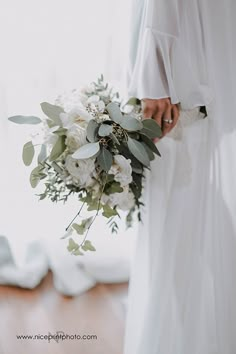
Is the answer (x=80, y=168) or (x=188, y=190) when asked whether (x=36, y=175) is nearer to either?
(x=80, y=168)

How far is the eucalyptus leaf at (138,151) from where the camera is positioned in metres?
0.86

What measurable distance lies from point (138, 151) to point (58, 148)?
0.58 ft

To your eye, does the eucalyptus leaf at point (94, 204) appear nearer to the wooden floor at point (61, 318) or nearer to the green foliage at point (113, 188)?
the green foliage at point (113, 188)

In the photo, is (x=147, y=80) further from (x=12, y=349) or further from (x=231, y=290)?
(x=12, y=349)

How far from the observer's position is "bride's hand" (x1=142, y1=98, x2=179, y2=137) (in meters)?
0.92

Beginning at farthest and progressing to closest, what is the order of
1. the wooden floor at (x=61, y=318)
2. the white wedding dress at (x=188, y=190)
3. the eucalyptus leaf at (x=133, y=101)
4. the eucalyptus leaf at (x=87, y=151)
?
1. the wooden floor at (x=61, y=318)
2. the eucalyptus leaf at (x=133, y=101)
3. the white wedding dress at (x=188, y=190)
4. the eucalyptus leaf at (x=87, y=151)

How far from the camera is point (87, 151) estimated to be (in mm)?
804

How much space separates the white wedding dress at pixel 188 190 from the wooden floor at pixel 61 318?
10.7 inches

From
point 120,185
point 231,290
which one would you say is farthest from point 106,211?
point 231,290

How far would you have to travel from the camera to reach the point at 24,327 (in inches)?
56.0

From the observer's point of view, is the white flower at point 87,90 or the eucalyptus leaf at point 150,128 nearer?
the eucalyptus leaf at point 150,128

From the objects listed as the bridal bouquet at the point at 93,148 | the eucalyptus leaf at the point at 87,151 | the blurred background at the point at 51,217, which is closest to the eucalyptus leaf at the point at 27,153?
the bridal bouquet at the point at 93,148

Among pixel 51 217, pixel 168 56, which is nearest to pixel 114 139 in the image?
pixel 168 56

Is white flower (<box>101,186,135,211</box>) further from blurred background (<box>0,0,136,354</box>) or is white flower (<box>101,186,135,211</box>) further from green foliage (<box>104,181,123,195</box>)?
blurred background (<box>0,0,136,354</box>)
